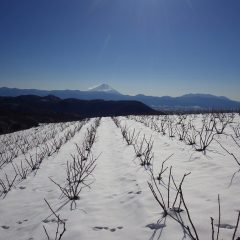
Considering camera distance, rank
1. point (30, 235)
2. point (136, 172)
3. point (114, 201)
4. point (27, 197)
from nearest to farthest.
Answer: point (30, 235) → point (114, 201) → point (27, 197) → point (136, 172)

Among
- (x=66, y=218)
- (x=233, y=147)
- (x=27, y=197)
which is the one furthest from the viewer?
(x=233, y=147)

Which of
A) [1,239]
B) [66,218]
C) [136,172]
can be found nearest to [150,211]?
[66,218]

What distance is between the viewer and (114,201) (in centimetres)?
386

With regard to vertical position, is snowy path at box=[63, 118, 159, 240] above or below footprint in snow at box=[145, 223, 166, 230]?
below

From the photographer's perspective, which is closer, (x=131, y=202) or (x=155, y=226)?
(x=155, y=226)

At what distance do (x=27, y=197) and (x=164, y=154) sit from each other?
3319 millimetres

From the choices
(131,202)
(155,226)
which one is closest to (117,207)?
(131,202)

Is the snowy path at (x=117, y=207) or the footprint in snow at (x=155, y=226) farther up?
the footprint in snow at (x=155, y=226)

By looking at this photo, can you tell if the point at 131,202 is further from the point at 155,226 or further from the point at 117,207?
the point at 155,226

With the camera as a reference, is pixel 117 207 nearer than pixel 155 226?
No

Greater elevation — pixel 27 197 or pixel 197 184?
pixel 197 184

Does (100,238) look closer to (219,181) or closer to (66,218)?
(66,218)

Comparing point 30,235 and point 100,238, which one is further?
point 30,235

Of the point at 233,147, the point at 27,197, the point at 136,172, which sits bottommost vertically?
the point at 27,197
